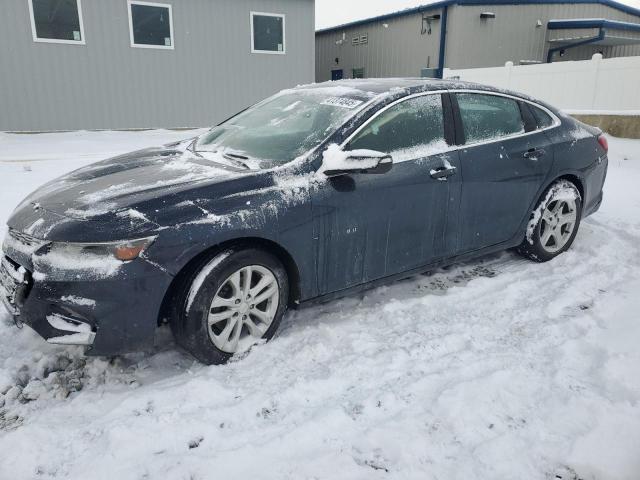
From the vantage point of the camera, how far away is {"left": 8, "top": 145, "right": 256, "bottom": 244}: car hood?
252 cm

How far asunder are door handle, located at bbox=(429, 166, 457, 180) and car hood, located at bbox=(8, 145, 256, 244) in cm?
127

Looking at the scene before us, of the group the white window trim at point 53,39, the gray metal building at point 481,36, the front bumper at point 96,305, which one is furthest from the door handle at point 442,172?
the gray metal building at point 481,36

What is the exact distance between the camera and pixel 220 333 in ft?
9.29

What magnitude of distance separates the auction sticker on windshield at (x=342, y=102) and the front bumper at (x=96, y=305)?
165 cm

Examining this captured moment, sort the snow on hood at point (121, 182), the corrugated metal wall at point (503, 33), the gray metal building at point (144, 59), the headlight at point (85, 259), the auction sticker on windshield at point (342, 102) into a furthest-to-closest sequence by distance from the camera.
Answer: the corrugated metal wall at point (503, 33)
the gray metal building at point (144, 59)
the auction sticker on windshield at point (342, 102)
the snow on hood at point (121, 182)
the headlight at point (85, 259)

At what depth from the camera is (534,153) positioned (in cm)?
405

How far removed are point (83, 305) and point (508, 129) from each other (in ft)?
10.7

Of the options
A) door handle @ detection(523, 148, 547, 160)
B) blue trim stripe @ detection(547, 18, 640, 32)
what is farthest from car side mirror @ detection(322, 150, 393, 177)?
blue trim stripe @ detection(547, 18, 640, 32)

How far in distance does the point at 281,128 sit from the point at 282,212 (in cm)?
91

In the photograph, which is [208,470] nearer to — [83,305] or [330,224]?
[83,305]

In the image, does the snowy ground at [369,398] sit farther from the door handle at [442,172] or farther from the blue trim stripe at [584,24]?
the blue trim stripe at [584,24]

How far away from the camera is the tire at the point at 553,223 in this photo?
4230 millimetres

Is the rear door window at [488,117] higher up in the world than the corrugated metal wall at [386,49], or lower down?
lower down

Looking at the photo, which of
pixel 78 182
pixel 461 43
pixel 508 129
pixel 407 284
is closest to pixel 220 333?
pixel 78 182
